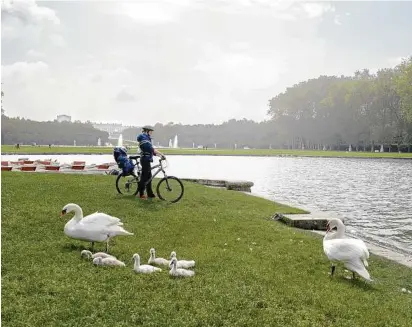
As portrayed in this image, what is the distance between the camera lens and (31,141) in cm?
12069

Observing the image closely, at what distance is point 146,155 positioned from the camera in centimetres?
1355

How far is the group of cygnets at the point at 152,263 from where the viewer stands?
6.66m

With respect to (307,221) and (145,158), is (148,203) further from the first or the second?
(307,221)

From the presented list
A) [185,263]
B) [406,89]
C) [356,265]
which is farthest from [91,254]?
[406,89]

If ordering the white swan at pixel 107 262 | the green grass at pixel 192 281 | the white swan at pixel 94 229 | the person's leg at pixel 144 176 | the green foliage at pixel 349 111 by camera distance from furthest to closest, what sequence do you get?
1. the green foliage at pixel 349 111
2. the person's leg at pixel 144 176
3. the white swan at pixel 94 229
4. the white swan at pixel 107 262
5. the green grass at pixel 192 281

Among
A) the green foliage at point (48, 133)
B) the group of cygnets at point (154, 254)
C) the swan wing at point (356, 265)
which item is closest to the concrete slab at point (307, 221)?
the group of cygnets at point (154, 254)

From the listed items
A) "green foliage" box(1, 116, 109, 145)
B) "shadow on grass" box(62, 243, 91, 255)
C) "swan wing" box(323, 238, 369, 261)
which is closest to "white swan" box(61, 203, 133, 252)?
"shadow on grass" box(62, 243, 91, 255)

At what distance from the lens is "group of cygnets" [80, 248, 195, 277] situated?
6.66 m

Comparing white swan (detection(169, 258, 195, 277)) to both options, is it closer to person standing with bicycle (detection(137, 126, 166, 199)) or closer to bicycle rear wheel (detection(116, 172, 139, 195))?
person standing with bicycle (detection(137, 126, 166, 199))

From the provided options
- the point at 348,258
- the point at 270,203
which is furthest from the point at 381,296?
the point at 270,203

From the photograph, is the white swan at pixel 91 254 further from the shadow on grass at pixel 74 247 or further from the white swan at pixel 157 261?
the white swan at pixel 157 261

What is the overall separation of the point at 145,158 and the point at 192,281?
24.5 ft

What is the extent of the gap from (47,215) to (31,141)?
389 feet

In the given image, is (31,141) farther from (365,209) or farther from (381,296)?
(381,296)
